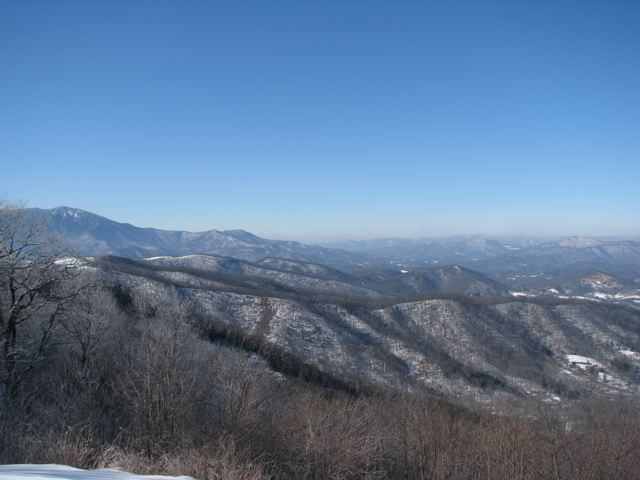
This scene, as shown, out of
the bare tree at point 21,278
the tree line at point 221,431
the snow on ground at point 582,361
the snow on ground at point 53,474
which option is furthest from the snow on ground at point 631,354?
the snow on ground at point 53,474

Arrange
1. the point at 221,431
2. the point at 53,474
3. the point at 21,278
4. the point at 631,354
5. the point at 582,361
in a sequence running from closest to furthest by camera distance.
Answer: the point at 53,474, the point at 221,431, the point at 21,278, the point at 582,361, the point at 631,354

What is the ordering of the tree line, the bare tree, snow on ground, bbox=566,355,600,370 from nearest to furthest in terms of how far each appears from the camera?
the tree line
the bare tree
snow on ground, bbox=566,355,600,370

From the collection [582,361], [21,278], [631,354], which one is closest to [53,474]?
[21,278]

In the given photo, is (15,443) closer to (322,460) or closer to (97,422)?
(97,422)

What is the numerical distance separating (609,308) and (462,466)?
164522mm

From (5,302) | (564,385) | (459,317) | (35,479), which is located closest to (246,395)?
(35,479)

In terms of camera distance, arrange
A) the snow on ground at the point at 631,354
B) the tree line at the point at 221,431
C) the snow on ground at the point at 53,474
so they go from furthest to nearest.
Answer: the snow on ground at the point at 631,354, the tree line at the point at 221,431, the snow on ground at the point at 53,474

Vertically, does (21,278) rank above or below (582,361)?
above

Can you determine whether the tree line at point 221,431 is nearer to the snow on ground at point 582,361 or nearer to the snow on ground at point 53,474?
the snow on ground at point 53,474

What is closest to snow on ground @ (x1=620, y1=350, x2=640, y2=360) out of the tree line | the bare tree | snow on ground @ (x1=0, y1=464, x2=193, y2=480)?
the tree line

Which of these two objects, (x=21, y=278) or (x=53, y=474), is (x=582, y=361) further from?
(x=53, y=474)

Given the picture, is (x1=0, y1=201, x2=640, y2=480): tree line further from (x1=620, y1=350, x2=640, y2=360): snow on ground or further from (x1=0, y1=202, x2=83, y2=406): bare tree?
(x1=620, y1=350, x2=640, y2=360): snow on ground

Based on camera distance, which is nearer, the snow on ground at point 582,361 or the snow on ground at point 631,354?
the snow on ground at point 582,361

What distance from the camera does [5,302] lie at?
20.3 metres
